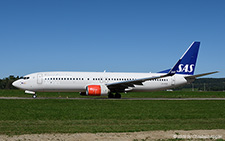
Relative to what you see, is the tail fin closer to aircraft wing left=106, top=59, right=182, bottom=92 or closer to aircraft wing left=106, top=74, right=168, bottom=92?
aircraft wing left=106, top=59, right=182, bottom=92

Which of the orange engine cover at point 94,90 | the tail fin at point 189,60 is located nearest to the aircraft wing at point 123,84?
the orange engine cover at point 94,90

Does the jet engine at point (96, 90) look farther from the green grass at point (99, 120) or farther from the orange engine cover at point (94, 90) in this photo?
the green grass at point (99, 120)

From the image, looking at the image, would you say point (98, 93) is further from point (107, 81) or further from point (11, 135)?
point (11, 135)

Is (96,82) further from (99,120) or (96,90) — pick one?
(99,120)

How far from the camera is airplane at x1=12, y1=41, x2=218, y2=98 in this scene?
35.5 metres

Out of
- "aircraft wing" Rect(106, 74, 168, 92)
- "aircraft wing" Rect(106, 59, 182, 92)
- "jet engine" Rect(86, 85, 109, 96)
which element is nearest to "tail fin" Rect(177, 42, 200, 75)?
"aircraft wing" Rect(106, 59, 182, 92)

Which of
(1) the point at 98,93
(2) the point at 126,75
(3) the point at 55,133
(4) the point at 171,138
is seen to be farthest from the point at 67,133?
(2) the point at 126,75

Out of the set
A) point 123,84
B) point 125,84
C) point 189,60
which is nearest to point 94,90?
point 123,84

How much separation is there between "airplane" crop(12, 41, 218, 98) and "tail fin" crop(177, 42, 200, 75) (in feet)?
1.09

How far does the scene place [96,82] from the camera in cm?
3741

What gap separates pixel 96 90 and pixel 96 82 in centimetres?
285

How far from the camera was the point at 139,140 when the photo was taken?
10.3 m

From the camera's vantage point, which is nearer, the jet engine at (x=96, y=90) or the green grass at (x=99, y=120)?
the green grass at (x=99, y=120)

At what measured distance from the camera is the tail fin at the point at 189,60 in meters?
41.9
